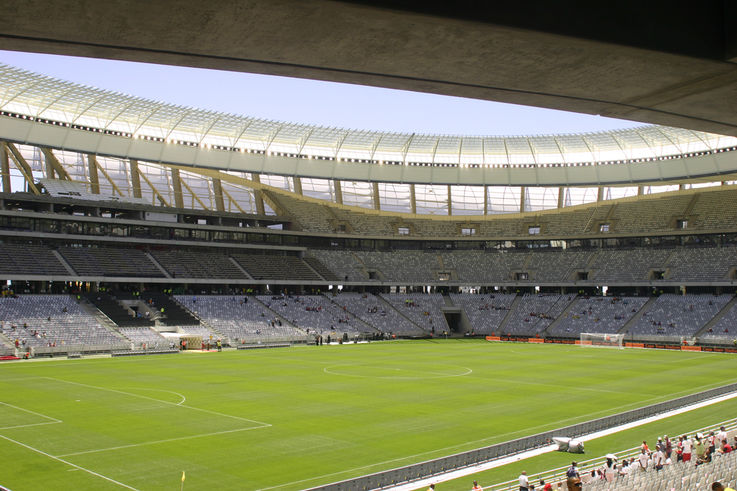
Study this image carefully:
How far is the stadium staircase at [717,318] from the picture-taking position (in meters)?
73.2

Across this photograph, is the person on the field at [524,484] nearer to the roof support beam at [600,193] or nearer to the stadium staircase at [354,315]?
the stadium staircase at [354,315]

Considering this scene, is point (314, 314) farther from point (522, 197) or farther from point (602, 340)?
point (522, 197)

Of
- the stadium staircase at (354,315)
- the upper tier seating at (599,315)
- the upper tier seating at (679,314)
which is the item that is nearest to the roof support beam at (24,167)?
the stadium staircase at (354,315)

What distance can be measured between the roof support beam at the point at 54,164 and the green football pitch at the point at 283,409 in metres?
30.1

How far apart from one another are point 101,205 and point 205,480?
196 ft

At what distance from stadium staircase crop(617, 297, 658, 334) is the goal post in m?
3.66

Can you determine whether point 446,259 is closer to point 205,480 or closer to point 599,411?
point 599,411

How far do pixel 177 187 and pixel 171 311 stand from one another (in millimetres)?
19059

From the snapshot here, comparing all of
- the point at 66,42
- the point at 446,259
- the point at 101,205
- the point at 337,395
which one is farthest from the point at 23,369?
the point at 446,259

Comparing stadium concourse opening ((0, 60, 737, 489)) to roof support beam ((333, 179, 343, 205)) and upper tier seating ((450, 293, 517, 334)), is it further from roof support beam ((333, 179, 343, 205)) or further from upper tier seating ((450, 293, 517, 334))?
roof support beam ((333, 179, 343, 205))

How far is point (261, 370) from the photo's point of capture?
163ft

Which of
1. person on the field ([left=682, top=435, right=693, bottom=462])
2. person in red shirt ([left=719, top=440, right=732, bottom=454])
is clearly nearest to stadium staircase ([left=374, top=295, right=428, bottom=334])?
person in red shirt ([left=719, top=440, right=732, bottom=454])

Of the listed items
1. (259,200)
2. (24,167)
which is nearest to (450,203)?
(259,200)

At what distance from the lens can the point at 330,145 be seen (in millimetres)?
88125
